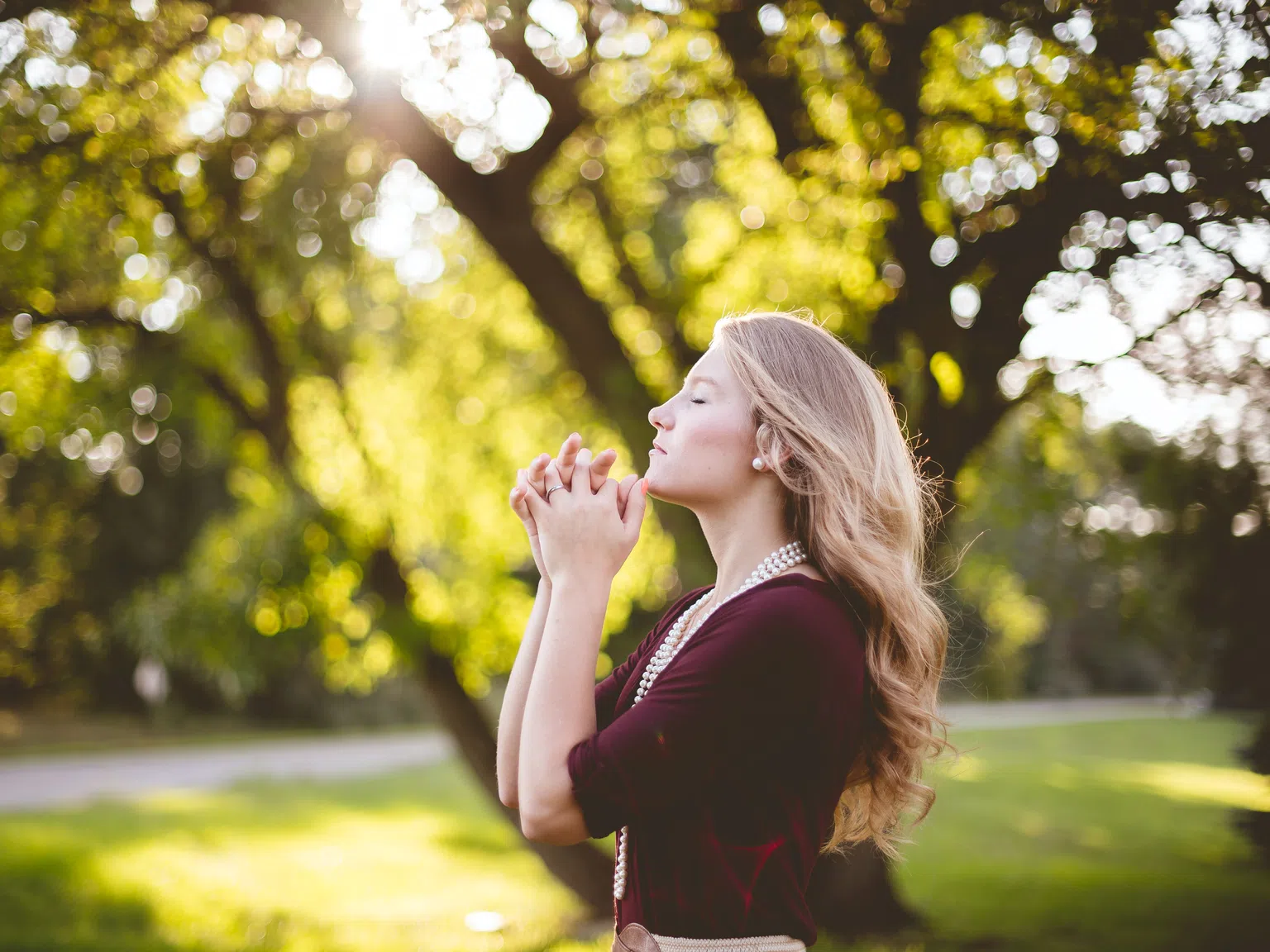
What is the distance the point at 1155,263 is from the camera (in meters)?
4.11

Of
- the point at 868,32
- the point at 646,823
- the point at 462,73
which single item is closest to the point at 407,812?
the point at 462,73

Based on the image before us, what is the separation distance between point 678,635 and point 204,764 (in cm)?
2004

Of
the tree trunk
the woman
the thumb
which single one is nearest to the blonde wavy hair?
the woman

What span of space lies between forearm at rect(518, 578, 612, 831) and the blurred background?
5.03ft

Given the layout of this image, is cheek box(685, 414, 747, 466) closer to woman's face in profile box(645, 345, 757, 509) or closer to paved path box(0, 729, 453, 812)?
woman's face in profile box(645, 345, 757, 509)

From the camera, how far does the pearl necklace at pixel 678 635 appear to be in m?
1.84

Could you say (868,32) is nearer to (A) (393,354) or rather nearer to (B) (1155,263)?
(B) (1155,263)

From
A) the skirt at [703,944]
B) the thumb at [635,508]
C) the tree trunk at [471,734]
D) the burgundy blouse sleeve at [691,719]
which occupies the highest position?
the thumb at [635,508]


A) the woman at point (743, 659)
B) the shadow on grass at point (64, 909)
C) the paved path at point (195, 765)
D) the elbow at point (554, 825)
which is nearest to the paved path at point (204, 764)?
the paved path at point (195, 765)

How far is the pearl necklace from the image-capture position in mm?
1839

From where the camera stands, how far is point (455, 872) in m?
11.9

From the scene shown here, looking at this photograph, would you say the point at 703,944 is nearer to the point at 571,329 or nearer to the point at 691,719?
the point at 691,719

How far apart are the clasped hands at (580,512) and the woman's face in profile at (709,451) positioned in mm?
62

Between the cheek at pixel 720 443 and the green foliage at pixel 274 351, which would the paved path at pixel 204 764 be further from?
the cheek at pixel 720 443
